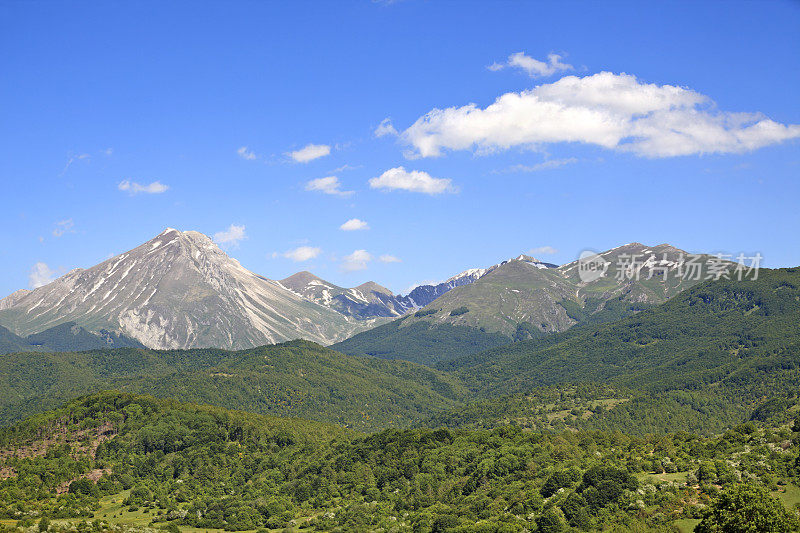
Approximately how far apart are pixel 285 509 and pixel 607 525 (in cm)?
8083

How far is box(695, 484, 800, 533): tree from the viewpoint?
323 ft

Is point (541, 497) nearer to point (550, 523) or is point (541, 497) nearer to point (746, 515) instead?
point (550, 523)

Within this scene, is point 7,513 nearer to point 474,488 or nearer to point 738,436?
point 474,488

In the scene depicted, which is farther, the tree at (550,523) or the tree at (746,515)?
the tree at (550,523)

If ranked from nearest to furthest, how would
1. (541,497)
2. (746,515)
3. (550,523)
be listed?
(746,515), (550,523), (541,497)

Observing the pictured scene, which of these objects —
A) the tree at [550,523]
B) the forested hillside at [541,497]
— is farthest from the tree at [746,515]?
the tree at [550,523]

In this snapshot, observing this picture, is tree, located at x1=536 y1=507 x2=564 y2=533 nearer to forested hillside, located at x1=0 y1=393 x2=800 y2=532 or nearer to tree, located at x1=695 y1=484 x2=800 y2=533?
forested hillside, located at x1=0 y1=393 x2=800 y2=532

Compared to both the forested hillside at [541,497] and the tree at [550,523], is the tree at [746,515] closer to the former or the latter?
the forested hillside at [541,497]

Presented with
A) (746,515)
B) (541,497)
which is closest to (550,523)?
(541,497)

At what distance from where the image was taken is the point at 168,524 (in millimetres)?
178250

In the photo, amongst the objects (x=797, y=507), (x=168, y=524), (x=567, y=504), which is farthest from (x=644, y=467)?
(x=168, y=524)

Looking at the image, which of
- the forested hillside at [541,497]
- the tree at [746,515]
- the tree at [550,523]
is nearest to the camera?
A: the tree at [746,515]

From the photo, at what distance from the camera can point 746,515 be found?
330 ft

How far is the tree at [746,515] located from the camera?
98.4m
